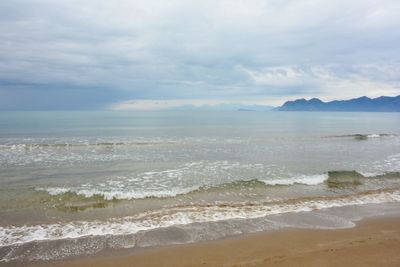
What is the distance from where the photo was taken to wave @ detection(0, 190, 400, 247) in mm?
10188

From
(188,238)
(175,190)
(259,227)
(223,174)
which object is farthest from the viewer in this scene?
(223,174)

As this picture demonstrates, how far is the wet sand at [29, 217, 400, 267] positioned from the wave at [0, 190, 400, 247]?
6.30 ft

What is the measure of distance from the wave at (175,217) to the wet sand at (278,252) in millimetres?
1920

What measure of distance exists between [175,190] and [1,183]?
396 inches

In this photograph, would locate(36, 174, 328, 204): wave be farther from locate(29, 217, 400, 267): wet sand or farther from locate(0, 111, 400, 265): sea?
locate(29, 217, 400, 267): wet sand

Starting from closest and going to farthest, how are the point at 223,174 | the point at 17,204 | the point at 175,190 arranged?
the point at 17,204
the point at 175,190
the point at 223,174

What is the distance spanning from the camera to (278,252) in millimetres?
8766

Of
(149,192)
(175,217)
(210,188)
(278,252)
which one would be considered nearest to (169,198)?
(149,192)

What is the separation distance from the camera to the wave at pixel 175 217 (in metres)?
10.2

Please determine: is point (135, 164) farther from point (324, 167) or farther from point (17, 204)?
point (324, 167)

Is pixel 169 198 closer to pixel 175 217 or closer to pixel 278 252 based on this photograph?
pixel 175 217

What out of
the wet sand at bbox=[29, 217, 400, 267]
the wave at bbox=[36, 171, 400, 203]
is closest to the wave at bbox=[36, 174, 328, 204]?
the wave at bbox=[36, 171, 400, 203]

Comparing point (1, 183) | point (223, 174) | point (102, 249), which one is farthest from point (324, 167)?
point (1, 183)

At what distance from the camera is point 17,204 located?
1363 centimetres
